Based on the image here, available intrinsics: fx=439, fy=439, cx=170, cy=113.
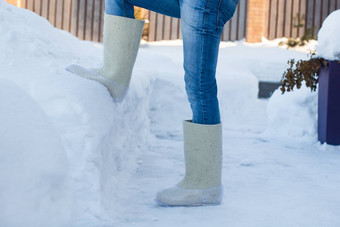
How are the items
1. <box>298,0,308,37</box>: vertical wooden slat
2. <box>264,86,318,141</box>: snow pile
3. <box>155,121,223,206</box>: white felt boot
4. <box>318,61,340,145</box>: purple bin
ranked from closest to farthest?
<box>155,121,223,206</box>: white felt boot, <box>318,61,340,145</box>: purple bin, <box>264,86,318,141</box>: snow pile, <box>298,0,308,37</box>: vertical wooden slat

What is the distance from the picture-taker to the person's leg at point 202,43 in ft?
5.30

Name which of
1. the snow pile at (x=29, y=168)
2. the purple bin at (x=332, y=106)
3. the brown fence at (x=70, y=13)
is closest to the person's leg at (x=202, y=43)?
the snow pile at (x=29, y=168)

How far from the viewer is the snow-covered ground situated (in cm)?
116

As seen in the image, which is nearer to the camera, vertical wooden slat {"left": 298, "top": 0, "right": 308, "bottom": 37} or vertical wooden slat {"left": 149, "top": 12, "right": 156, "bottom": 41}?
vertical wooden slat {"left": 149, "top": 12, "right": 156, "bottom": 41}

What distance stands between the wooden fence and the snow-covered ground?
554 centimetres

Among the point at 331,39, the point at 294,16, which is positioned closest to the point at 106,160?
the point at 331,39

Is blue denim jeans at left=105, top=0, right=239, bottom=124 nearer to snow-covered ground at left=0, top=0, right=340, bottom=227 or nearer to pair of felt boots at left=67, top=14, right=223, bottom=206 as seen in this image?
pair of felt boots at left=67, top=14, right=223, bottom=206

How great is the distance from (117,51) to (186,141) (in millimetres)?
478

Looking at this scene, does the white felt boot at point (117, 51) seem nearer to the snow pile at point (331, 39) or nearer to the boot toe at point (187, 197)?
the boot toe at point (187, 197)

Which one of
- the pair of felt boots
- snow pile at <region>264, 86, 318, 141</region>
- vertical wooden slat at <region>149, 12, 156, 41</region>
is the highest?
vertical wooden slat at <region>149, 12, 156, 41</region>

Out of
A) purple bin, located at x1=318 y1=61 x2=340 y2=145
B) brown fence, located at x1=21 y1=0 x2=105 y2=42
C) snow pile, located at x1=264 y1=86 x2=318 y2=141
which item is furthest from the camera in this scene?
brown fence, located at x1=21 y1=0 x2=105 y2=42

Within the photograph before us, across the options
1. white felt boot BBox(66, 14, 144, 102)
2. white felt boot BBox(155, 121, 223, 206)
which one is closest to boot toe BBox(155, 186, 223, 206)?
white felt boot BBox(155, 121, 223, 206)

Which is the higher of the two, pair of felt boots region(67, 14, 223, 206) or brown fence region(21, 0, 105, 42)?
brown fence region(21, 0, 105, 42)

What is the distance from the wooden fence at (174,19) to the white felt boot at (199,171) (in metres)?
7.54
